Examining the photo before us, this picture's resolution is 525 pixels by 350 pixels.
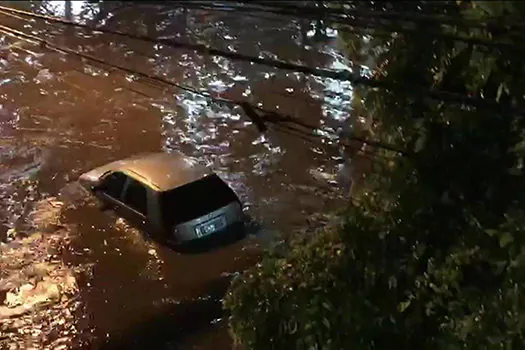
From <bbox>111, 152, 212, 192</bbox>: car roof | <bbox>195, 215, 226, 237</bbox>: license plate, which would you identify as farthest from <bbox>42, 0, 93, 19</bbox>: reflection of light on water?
<bbox>195, 215, 226, 237</bbox>: license plate

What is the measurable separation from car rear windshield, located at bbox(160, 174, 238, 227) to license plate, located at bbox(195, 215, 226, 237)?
0.51 ft

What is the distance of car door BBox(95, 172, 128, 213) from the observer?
13492mm

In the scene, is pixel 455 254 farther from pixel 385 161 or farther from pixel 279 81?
pixel 279 81

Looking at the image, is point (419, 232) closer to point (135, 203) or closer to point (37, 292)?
point (37, 292)

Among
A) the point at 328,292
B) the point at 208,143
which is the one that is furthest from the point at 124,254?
the point at 328,292

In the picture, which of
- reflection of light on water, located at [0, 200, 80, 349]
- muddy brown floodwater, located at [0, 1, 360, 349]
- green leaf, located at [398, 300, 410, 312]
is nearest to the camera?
green leaf, located at [398, 300, 410, 312]

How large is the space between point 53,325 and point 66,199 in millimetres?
3499

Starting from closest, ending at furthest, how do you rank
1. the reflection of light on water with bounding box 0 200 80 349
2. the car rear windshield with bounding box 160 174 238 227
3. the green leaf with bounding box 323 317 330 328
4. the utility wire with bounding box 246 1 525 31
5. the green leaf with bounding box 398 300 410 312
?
the utility wire with bounding box 246 1 525 31
the green leaf with bounding box 398 300 410 312
the green leaf with bounding box 323 317 330 328
the reflection of light on water with bounding box 0 200 80 349
the car rear windshield with bounding box 160 174 238 227

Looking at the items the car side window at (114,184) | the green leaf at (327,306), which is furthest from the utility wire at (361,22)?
the car side window at (114,184)

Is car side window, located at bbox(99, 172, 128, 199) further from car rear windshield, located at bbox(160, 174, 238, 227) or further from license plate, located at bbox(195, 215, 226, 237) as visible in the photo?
license plate, located at bbox(195, 215, 226, 237)

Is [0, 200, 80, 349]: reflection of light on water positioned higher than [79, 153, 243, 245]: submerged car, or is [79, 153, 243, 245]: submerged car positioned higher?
[79, 153, 243, 245]: submerged car

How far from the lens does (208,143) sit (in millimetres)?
16422

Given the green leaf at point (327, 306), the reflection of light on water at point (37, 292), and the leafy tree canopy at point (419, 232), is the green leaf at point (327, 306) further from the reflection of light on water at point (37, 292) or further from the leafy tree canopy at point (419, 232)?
the reflection of light on water at point (37, 292)

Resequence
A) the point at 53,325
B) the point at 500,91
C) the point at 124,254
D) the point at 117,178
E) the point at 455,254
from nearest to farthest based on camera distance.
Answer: the point at 500,91, the point at 455,254, the point at 53,325, the point at 124,254, the point at 117,178
